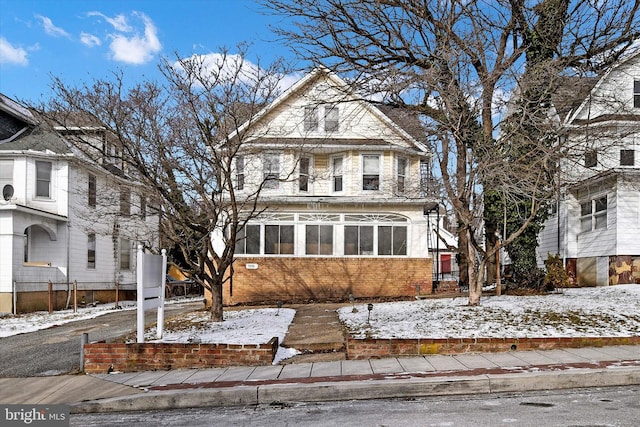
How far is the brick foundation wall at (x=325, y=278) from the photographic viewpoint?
73.5 ft

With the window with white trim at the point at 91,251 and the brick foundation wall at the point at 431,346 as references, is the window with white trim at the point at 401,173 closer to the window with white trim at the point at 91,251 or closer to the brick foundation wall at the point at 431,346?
the brick foundation wall at the point at 431,346

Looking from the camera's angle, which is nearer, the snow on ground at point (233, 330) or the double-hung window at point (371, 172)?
the snow on ground at point (233, 330)

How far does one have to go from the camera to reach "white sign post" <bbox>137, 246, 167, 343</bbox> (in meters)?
9.93

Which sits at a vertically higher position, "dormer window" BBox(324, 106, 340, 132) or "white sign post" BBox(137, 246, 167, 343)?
"dormer window" BBox(324, 106, 340, 132)

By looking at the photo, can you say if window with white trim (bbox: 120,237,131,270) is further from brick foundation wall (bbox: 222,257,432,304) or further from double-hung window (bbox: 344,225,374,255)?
double-hung window (bbox: 344,225,374,255)

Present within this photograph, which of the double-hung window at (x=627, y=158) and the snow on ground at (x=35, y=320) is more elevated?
the double-hung window at (x=627, y=158)

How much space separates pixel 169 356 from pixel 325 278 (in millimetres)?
13307

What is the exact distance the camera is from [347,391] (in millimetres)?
7758

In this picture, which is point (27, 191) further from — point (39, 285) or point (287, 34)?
point (287, 34)

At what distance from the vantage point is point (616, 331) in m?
10.6

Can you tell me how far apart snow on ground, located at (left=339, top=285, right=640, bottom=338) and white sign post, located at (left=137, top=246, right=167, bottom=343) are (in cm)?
369

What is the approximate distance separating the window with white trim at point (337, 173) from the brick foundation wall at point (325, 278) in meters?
2.98

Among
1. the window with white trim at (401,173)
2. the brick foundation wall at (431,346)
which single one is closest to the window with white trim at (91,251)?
the window with white trim at (401,173)

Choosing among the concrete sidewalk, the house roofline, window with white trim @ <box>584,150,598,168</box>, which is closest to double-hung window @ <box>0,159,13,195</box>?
the house roofline
